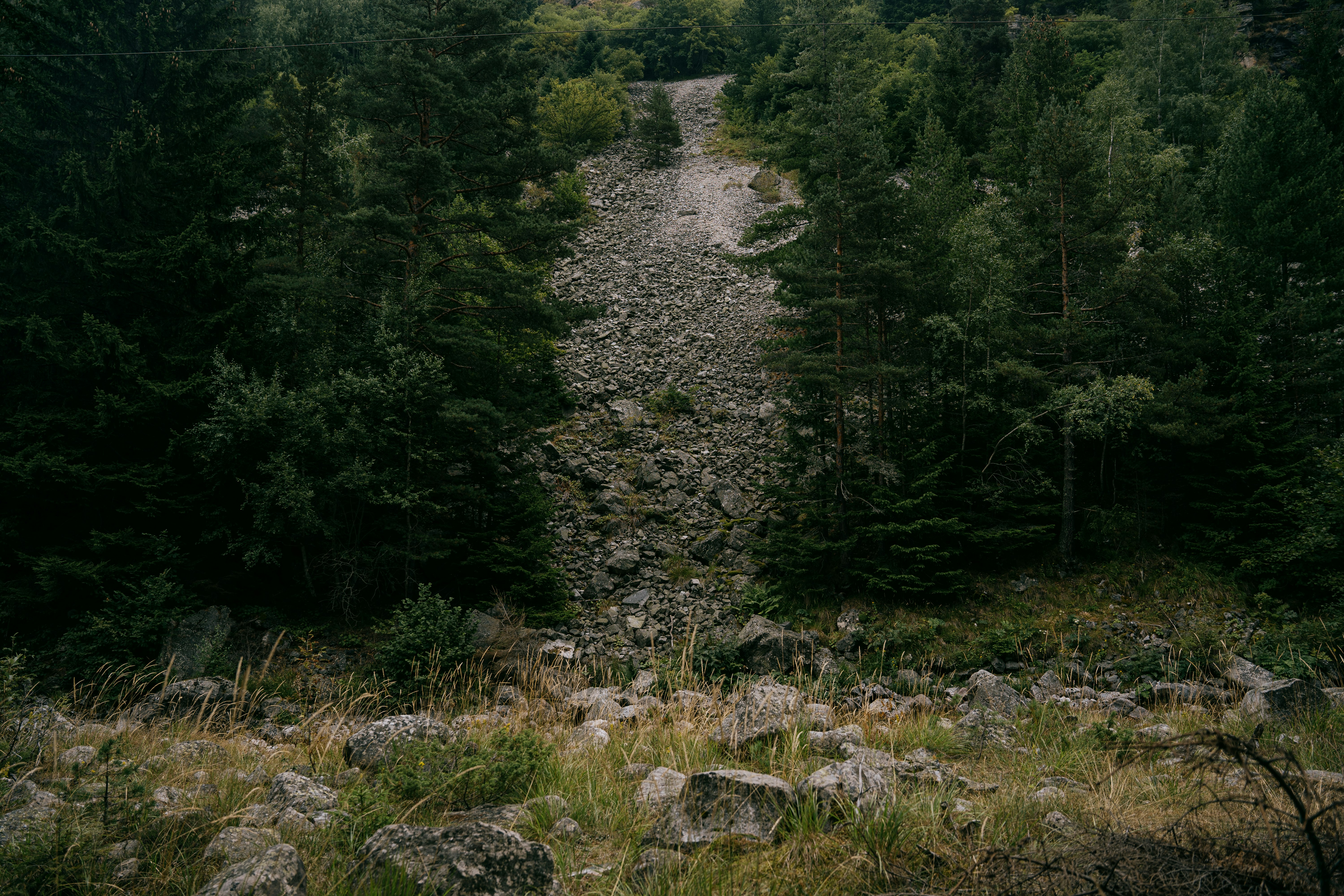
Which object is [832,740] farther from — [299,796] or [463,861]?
[299,796]

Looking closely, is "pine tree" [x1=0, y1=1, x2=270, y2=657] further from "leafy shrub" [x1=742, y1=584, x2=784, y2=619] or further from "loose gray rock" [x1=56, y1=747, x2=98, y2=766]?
"leafy shrub" [x1=742, y1=584, x2=784, y2=619]

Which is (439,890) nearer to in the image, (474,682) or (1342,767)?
(1342,767)

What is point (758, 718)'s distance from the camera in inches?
165

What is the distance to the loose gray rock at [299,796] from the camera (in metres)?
3.29

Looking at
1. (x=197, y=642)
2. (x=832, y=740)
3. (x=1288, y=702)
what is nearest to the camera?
(x=832, y=740)

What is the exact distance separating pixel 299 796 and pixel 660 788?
1965 millimetres

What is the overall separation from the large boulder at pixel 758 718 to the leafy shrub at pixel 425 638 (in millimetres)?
6679

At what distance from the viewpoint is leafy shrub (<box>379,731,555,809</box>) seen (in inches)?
135

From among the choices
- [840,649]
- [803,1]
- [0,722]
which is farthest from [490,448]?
[803,1]

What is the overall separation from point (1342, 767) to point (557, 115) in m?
42.2

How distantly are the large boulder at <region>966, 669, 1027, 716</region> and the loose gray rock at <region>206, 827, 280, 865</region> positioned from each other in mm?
5346

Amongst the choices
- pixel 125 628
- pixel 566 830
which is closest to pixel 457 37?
pixel 125 628

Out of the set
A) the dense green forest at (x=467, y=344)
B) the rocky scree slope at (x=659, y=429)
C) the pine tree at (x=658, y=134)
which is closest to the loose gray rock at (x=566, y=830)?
the rocky scree slope at (x=659, y=429)

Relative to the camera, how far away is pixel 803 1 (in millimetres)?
30531
